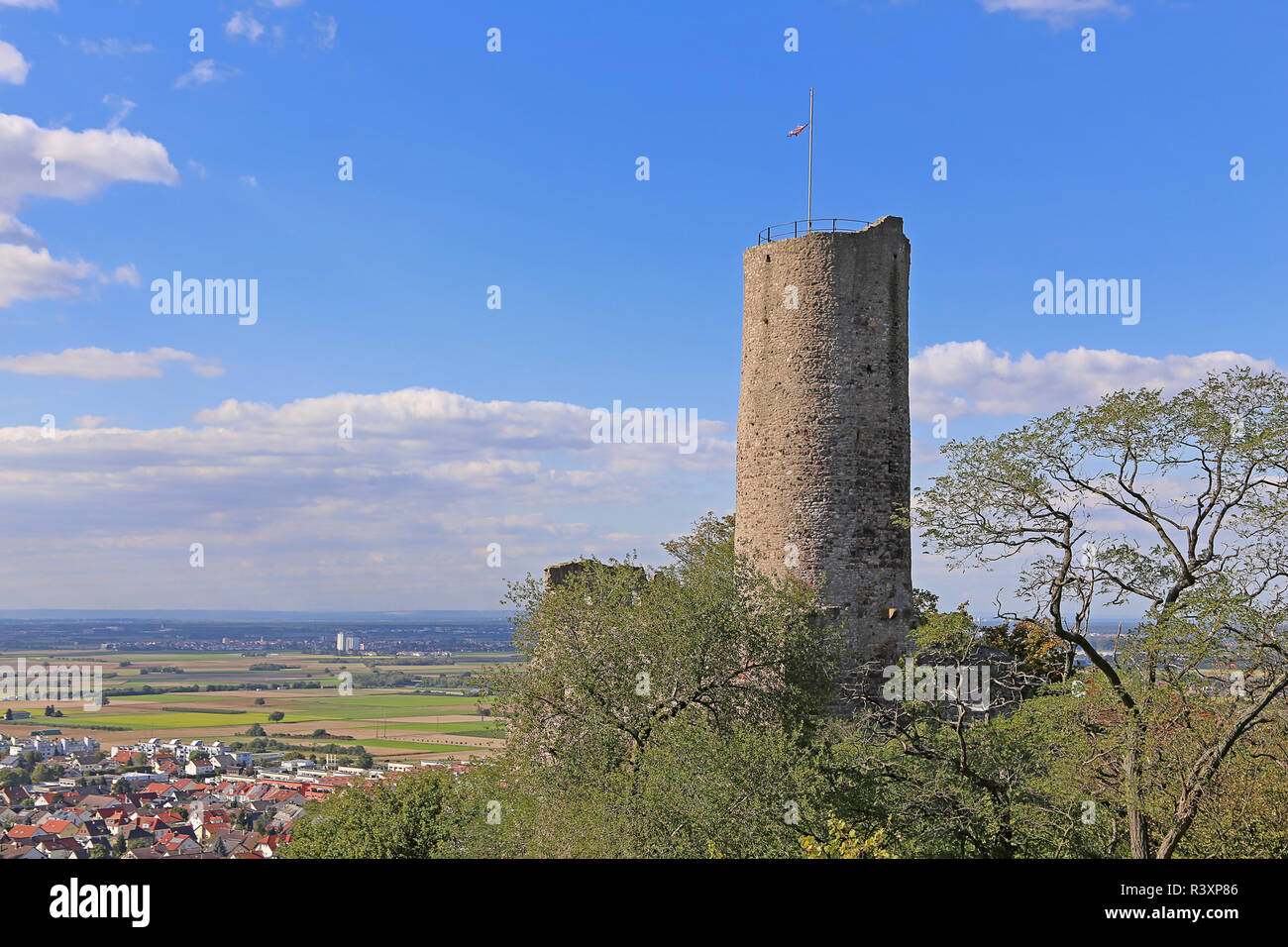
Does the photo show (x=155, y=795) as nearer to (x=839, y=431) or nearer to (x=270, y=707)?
(x=839, y=431)

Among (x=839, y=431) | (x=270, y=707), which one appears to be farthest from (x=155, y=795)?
(x=270, y=707)

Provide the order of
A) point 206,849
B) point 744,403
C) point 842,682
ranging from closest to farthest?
point 842,682 → point 744,403 → point 206,849

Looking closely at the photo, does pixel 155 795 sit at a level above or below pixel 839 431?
below

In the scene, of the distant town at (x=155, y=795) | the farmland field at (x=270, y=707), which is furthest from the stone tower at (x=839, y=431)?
the farmland field at (x=270, y=707)
